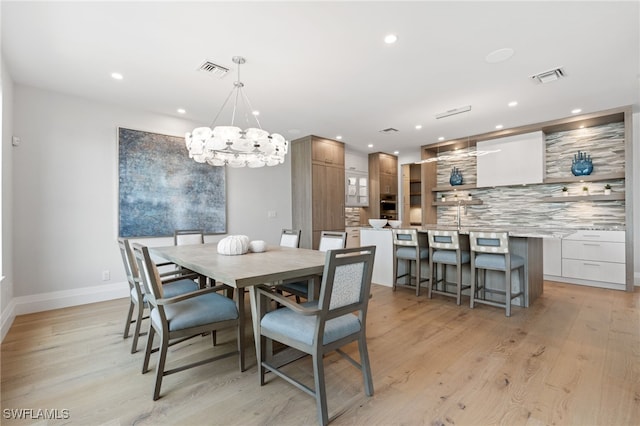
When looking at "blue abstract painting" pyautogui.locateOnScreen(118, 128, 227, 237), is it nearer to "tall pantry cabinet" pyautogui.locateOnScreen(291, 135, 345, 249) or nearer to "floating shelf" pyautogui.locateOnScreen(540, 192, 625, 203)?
"tall pantry cabinet" pyautogui.locateOnScreen(291, 135, 345, 249)

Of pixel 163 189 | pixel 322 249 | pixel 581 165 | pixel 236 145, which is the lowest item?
pixel 322 249

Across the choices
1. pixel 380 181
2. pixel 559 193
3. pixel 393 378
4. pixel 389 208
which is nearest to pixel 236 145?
pixel 393 378

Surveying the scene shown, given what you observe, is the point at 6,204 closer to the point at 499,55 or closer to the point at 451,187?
the point at 499,55

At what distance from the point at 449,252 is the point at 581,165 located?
113 inches

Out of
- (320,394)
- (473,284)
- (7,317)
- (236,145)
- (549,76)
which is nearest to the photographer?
(320,394)

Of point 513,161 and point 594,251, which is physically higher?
point 513,161

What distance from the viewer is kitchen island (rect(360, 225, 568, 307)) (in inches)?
136

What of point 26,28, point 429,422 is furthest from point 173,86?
point 429,422

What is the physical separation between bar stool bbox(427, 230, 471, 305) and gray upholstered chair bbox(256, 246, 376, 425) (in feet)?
7.28

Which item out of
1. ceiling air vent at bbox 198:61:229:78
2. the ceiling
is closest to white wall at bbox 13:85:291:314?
the ceiling

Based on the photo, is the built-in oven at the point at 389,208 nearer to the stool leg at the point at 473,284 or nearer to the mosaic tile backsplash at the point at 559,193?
the mosaic tile backsplash at the point at 559,193

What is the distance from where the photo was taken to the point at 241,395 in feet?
5.91

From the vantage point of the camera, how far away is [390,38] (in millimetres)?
2438

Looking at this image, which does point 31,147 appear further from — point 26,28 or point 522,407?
point 522,407
